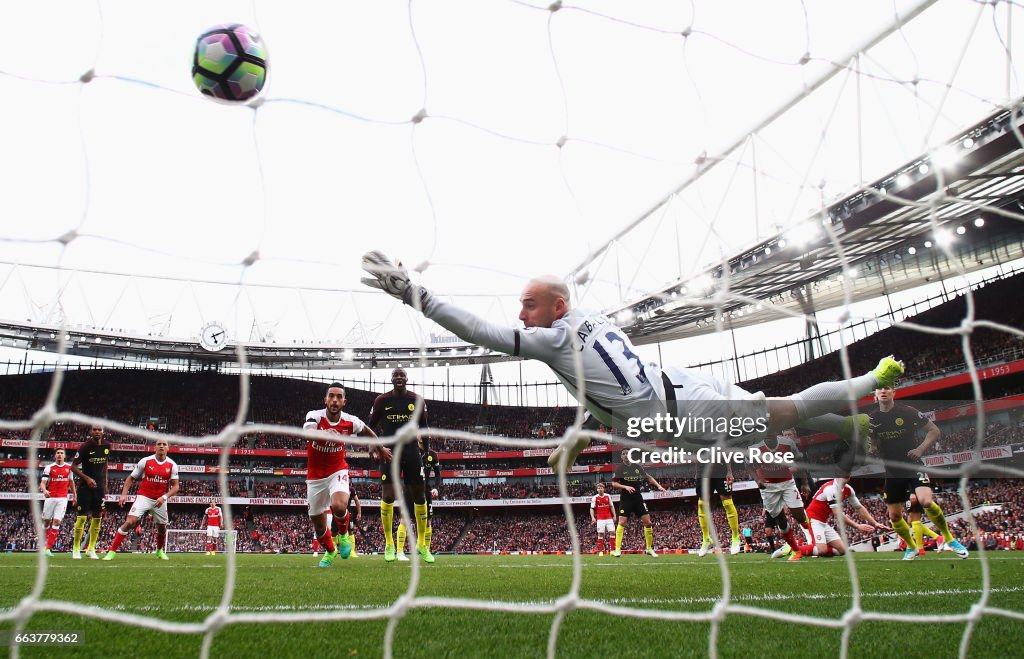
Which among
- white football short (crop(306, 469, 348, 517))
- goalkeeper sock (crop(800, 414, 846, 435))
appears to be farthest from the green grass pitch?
white football short (crop(306, 469, 348, 517))

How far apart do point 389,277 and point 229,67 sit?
152cm

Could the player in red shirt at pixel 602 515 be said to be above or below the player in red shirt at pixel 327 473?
below

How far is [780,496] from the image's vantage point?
8859 millimetres

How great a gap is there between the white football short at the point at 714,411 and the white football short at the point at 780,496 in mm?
5672

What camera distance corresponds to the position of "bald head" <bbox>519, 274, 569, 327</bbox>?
11.0 ft

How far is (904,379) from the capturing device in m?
26.2

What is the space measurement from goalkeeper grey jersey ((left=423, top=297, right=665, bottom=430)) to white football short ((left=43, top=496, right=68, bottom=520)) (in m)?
10.2

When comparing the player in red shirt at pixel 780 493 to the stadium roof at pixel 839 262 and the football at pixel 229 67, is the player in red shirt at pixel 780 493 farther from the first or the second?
the football at pixel 229 67

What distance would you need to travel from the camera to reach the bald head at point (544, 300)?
3.36 m

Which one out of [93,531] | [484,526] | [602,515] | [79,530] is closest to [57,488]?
[79,530]

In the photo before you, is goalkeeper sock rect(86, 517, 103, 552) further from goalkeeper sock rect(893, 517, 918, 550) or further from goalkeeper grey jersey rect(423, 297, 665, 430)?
goalkeeper sock rect(893, 517, 918, 550)

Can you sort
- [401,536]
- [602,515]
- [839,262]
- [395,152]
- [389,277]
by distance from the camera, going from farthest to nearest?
[839,262] < [602,515] < [401,536] < [395,152] < [389,277]

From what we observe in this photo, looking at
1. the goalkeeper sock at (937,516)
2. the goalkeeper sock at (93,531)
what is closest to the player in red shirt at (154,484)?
the goalkeeper sock at (93,531)

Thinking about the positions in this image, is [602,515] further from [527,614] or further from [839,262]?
[527,614]
